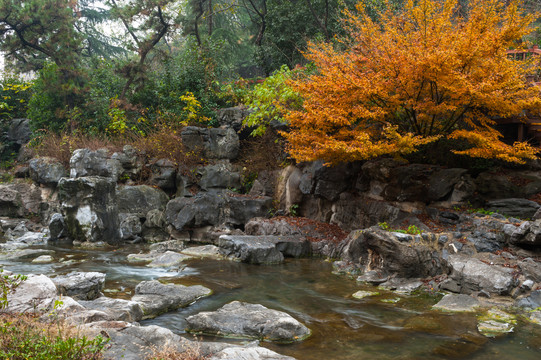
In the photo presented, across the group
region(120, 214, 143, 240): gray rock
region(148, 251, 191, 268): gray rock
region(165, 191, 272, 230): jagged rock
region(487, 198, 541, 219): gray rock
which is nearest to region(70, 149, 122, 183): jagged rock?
region(120, 214, 143, 240): gray rock

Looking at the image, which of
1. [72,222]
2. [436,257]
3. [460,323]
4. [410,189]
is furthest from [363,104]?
[72,222]

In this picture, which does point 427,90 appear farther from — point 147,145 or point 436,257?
point 147,145

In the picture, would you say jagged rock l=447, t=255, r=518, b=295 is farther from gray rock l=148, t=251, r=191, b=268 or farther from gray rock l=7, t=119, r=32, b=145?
gray rock l=7, t=119, r=32, b=145

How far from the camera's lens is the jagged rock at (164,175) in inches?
680

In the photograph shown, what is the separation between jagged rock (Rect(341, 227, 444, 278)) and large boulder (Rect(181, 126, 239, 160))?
29.7 feet

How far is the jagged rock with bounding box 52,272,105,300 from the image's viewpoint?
7148 millimetres

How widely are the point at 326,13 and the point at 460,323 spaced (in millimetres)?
18186

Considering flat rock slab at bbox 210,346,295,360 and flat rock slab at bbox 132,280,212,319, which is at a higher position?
flat rock slab at bbox 210,346,295,360

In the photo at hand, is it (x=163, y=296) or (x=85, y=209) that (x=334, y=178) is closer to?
(x=163, y=296)

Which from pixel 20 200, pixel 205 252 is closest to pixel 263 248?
pixel 205 252

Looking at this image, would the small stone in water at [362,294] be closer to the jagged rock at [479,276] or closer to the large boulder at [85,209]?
the jagged rock at [479,276]

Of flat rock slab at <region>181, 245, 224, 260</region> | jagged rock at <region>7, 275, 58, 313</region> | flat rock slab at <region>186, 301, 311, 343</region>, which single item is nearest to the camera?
jagged rock at <region>7, 275, 58, 313</region>

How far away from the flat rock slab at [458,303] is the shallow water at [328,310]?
273mm

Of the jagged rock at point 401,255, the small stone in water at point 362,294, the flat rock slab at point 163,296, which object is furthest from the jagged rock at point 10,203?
the small stone in water at point 362,294
